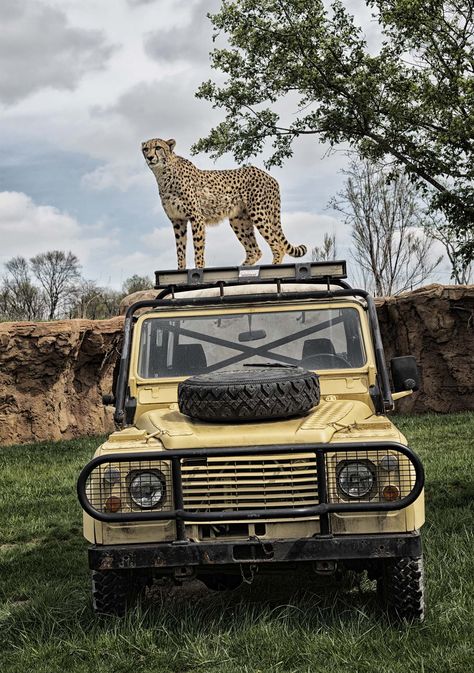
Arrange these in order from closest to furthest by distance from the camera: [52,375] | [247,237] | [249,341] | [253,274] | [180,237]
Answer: [249,341] < [253,274] < [52,375] < [180,237] < [247,237]

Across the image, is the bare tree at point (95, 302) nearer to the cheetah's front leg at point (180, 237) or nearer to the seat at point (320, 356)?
the cheetah's front leg at point (180, 237)

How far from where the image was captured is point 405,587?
13.0ft

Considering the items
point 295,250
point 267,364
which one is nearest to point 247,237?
point 295,250

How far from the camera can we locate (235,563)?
12.7ft

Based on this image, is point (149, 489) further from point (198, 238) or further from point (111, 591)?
point (198, 238)

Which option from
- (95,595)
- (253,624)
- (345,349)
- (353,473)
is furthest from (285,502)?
(345,349)

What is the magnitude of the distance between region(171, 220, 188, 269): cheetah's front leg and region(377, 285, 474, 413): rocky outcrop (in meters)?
3.54

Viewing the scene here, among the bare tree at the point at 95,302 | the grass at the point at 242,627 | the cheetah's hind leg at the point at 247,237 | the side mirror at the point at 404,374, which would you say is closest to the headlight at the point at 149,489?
the grass at the point at 242,627

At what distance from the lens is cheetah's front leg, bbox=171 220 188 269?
14758 mm

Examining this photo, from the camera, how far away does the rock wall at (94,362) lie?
13.3 meters

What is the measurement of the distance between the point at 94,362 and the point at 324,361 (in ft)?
31.9

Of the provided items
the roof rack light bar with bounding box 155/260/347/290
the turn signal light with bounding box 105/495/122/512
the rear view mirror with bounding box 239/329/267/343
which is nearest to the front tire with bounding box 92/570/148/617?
the turn signal light with bounding box 105/495/122/512

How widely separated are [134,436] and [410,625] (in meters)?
1.61

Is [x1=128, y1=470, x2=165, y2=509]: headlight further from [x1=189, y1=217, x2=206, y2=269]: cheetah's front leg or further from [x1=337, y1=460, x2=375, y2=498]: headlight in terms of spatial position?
[x1=189, y1=217, x2=206, y2=269]: cheetah's front leg
